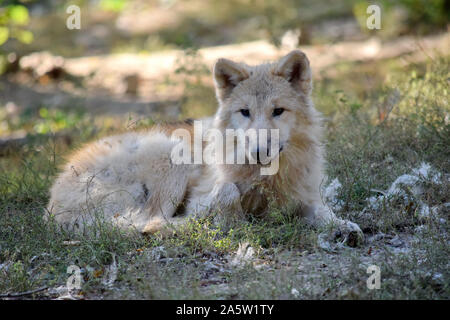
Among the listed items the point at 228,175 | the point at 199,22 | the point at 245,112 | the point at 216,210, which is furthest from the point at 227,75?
the point at 199,22

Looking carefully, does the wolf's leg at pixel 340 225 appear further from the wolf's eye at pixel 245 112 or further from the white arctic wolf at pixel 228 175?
the wolf's eye at pixel 245 112

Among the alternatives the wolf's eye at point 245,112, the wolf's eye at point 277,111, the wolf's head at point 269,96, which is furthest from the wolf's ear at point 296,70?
the wolf's eye at point 245,112

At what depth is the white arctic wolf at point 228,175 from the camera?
4.60 m

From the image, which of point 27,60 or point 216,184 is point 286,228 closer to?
point 216,184

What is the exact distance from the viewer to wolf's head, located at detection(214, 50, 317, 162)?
14.9ft

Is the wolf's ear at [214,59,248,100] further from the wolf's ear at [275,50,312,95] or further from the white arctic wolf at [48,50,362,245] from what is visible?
the wolf's ear at [275,50,312,95]

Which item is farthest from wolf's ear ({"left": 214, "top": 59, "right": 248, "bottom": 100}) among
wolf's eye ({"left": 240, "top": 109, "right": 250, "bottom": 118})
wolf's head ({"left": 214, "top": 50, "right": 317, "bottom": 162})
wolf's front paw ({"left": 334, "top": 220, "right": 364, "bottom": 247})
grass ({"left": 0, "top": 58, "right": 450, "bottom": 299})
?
wolf's front paw ({"left": 334, "top": 220, "right": 364, "bottom": 247})

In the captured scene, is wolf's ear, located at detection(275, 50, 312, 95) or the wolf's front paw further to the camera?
wolf's ear, located at detection(275, 50, 312, 95)

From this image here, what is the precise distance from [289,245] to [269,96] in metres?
1.39

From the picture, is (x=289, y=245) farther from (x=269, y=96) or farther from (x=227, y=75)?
(x=227, y=75)

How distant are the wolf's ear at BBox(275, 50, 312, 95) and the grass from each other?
994 mm

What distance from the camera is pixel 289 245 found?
4195 millimetres
